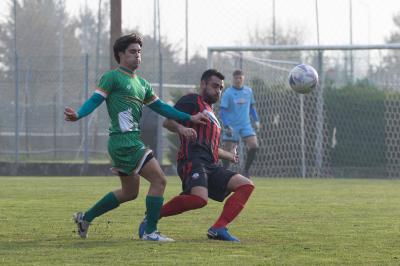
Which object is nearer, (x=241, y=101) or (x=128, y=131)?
(x=128, y=131)

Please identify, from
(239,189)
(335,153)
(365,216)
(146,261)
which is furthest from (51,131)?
(146,261)

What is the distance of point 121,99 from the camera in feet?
30.5

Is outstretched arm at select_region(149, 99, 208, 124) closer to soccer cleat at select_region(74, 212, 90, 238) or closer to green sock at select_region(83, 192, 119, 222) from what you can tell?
green sock at select_region(83, 192, 119, 222)

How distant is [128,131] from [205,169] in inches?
33.4

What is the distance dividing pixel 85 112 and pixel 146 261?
1790 mm

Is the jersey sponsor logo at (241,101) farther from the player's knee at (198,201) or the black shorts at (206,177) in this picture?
the player's knee at (198,201)

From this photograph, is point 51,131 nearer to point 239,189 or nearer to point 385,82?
point 385,82

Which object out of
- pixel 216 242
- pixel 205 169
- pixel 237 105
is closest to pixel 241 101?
pixel 237 105

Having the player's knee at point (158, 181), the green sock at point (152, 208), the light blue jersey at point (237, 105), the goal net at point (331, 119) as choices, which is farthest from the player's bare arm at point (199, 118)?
the goal net at point (331, 119)

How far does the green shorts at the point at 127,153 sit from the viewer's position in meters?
9.19

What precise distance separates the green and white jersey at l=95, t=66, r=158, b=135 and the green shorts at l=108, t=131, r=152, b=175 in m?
0.08

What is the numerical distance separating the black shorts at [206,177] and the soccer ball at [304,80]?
6.06 metres

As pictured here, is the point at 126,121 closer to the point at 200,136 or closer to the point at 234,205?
the point at 200,136

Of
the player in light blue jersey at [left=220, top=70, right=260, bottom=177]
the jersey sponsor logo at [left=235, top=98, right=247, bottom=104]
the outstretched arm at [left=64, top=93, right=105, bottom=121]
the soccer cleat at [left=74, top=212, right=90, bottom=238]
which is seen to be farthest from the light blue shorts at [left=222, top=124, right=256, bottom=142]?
the outstretched arm at [left=64, top=93, right=105, bottom=121]
